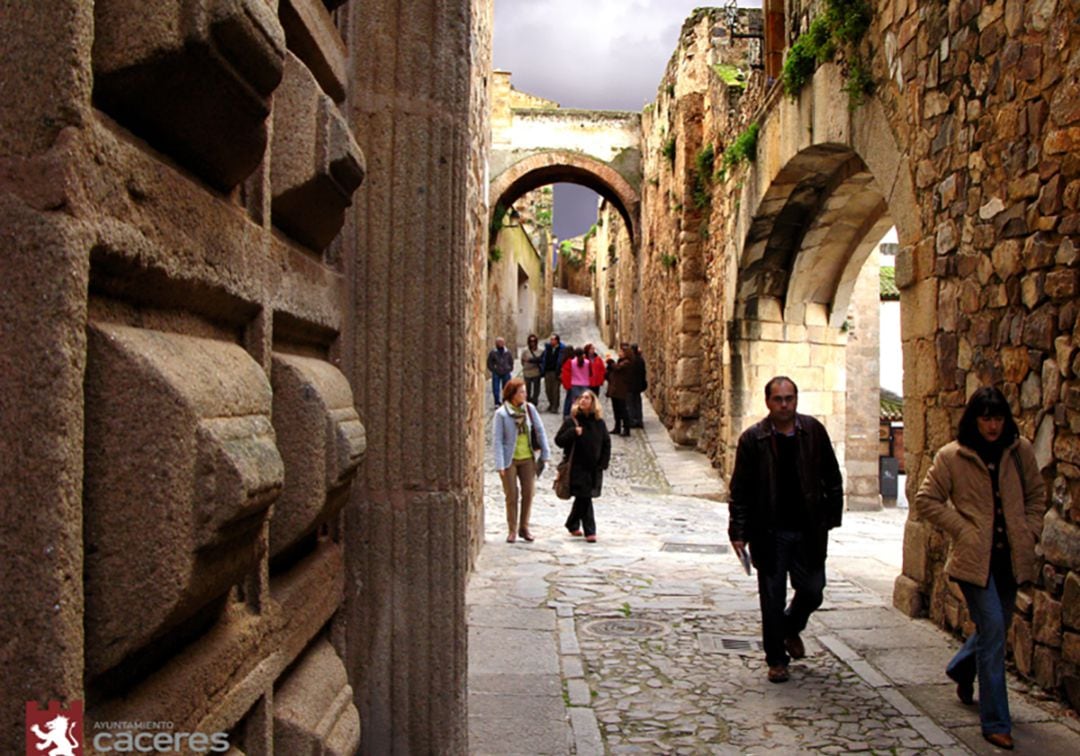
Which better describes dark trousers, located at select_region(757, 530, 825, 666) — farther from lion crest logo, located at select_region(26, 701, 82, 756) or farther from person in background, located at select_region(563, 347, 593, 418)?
person in background, located at select_region(563, 347, 593, 418)

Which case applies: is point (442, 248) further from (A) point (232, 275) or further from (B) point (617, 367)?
(B) point (617, 367)

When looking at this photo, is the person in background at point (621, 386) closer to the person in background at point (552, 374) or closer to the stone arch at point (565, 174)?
the person in background at point (552, 374)

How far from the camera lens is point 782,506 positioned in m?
4.96

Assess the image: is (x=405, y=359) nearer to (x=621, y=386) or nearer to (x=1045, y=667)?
(x=1045, y=667)

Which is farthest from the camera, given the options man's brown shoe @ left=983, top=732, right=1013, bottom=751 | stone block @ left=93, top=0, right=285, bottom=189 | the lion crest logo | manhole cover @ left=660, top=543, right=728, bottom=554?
manhole cover @ left=660, top=543, right=728, bottom=554

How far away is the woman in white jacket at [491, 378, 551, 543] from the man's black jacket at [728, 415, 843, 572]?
370 centimetres

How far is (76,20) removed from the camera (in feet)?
3.37

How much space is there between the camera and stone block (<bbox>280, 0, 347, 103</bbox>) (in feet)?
6.81

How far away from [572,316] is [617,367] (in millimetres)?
25927

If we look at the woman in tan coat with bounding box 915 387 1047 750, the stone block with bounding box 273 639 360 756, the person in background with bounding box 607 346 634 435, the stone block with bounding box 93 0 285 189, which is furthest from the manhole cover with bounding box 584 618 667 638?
the person in background with bounding box 607 346 634 435

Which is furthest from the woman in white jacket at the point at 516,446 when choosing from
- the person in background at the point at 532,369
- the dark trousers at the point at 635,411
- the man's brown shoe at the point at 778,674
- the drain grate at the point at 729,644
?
the person in background at the point at 532,369

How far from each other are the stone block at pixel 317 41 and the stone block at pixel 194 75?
0.65 m

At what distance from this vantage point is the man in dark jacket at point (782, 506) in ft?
16.1

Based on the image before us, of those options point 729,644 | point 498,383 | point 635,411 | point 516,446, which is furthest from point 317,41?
point 635,411
